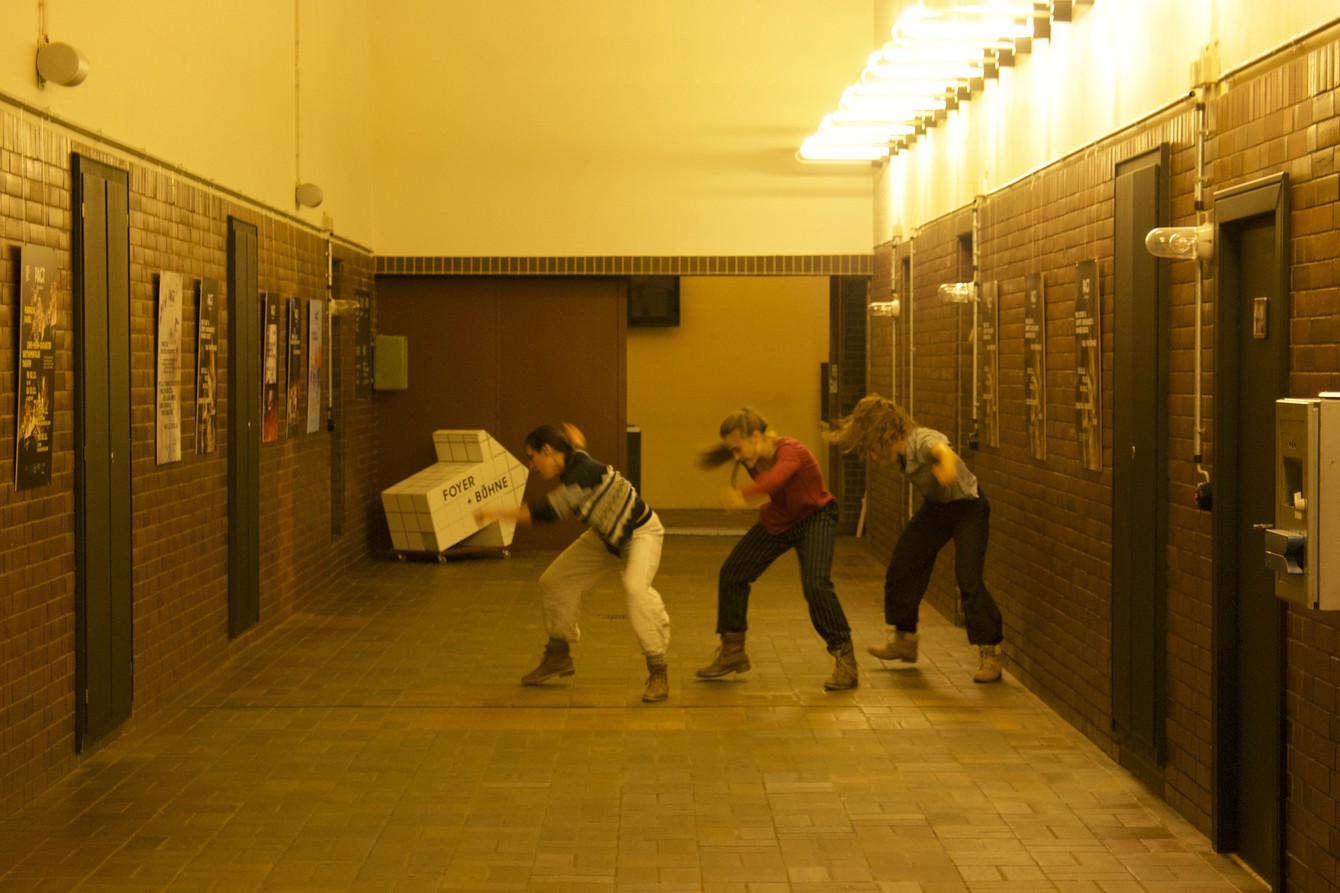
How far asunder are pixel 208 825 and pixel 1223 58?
4748mm

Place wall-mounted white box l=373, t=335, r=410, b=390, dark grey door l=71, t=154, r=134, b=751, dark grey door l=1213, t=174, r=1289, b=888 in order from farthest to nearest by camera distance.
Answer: wall-mounted white box l=373, t=335, r=410, b=390
dark grey door l=71, t=154, r=134, b=751
dark grey door l=1213, t=174, r=1289, b=888

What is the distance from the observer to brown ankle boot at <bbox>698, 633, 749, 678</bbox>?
8.59m

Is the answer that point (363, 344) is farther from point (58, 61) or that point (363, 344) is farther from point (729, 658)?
point (58, 61)

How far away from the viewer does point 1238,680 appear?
5562mm

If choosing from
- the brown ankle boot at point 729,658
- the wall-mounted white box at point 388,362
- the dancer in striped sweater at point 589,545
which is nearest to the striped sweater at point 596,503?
the dancer in striped sweater at point 589,545

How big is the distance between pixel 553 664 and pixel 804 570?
148 cm

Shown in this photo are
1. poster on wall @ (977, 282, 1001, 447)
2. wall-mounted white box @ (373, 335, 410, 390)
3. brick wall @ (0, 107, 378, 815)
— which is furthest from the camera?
wall-mounted white box @ (373, 335, 410, 390)

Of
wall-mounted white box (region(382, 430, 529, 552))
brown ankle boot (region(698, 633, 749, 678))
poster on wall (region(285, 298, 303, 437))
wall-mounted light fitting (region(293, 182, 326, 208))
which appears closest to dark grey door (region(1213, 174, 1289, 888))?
brown ankle boot (region(698, 633, 749, 678))

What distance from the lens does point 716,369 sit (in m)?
18.7

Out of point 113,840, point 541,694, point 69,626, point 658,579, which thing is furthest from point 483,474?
point 113,840

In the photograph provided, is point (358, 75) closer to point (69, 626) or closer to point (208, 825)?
point (69, 626)

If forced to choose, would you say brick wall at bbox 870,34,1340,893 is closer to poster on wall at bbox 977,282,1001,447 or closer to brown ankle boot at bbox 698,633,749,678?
poster on wall at bbox 977,282,1001,447

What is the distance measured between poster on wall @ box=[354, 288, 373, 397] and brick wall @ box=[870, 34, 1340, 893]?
4942 millimetres

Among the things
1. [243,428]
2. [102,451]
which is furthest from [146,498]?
[243,428]
